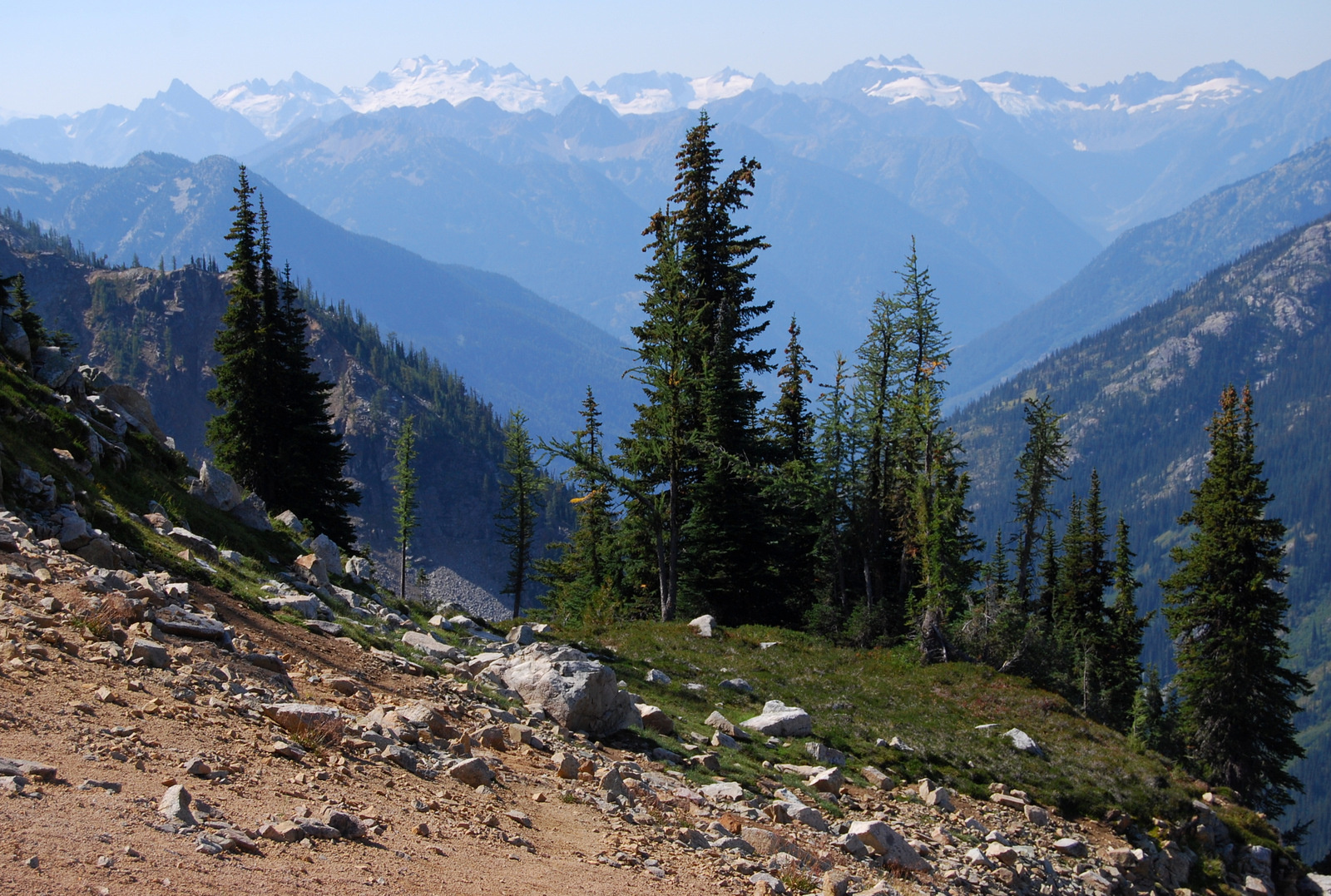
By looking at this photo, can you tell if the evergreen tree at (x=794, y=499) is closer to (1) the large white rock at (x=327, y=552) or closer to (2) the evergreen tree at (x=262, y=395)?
(1) the large white rock at (x=327, y=552)

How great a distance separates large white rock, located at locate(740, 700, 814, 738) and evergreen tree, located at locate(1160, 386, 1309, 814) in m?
26.9

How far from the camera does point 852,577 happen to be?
3722 centimetres

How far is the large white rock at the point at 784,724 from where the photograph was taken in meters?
16.8

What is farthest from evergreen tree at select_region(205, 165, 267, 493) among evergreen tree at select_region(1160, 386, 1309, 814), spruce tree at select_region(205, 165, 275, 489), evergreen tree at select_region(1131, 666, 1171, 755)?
evergreen tree at select_region(1160, 386, 1309, 814)

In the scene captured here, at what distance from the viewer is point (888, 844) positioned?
11.6 meters

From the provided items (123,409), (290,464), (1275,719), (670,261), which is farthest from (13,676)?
(1275,719)

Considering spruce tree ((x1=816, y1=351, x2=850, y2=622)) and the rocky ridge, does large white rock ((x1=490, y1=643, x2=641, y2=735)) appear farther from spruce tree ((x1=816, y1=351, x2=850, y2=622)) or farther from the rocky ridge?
spruce tree ((x1=816, y1=351, x2=850, y2=622))

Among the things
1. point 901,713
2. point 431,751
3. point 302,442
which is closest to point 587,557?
point 302,442

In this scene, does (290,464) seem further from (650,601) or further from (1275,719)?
(1275,719)

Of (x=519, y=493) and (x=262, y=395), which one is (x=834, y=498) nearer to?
(x=262, y=395)

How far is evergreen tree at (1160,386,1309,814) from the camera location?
37.4 meters

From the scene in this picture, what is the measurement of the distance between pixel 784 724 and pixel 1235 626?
30.5m

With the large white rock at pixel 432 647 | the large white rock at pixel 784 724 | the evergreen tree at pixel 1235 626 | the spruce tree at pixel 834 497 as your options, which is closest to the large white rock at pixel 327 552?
the large white rock at pixel 432 647

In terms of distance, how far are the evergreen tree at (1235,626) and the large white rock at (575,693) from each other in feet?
104
